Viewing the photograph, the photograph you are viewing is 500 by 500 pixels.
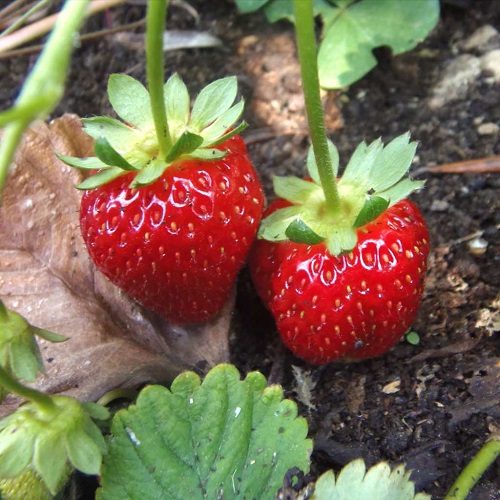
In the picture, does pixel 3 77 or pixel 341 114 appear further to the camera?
pixel 3 77

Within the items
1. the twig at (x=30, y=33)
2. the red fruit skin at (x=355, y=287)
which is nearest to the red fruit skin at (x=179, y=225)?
the red fruit skin at (x=355, y=287)

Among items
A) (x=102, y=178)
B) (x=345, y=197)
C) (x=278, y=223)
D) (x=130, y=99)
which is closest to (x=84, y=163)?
(x=102, y=178)

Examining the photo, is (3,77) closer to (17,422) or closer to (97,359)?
(97,359)

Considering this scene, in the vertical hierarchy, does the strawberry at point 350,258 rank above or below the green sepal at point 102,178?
below

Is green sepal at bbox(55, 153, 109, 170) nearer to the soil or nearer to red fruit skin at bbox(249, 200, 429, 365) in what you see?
red fruit skin at bbox(249, 200, 429, 365)

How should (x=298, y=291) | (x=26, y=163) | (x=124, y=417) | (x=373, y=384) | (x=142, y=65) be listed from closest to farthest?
(x=124, y=417) < (x=298, y=291) < (x=373, y=384) < (x=26, y=163) < (x=142, y=65)

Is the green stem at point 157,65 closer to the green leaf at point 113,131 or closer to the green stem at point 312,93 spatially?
the green leaf at point 113,131

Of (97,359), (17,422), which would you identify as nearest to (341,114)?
(97,359)

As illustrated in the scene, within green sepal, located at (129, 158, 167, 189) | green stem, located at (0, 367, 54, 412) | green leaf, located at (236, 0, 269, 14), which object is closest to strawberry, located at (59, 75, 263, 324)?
green sepal, located at (129, 158, 167, 189)
